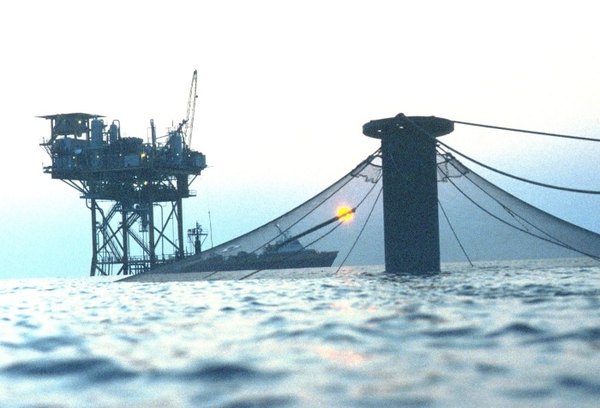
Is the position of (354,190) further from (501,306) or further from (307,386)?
(307,386)

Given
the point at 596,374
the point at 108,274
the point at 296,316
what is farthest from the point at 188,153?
the point at 596,374

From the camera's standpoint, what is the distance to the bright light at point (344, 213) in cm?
1825

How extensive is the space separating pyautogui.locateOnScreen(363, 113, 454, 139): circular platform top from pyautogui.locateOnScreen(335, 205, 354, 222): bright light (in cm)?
241

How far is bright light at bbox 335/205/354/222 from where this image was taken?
18.2m

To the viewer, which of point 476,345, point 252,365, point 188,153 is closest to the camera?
point 252,365

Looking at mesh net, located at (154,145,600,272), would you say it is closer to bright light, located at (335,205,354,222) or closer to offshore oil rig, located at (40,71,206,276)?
bright light, located at (335,205,354,222)

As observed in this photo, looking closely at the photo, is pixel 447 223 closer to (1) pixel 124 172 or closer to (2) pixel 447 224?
(2) pixel 447 224

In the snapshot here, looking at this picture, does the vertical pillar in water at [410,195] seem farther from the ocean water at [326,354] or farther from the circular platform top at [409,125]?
the ocean water at [326,354]

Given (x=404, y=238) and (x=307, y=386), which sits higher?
(x=404, y=238)

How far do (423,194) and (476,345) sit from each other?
32.9 ft

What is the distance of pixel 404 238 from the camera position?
16344 millimetres

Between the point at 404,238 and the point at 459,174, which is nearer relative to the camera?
the point at 404,238

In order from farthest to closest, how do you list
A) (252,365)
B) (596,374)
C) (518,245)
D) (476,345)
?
(518,245)
(476,345)
(252,365)
(596,374)

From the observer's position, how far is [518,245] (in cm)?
1769
